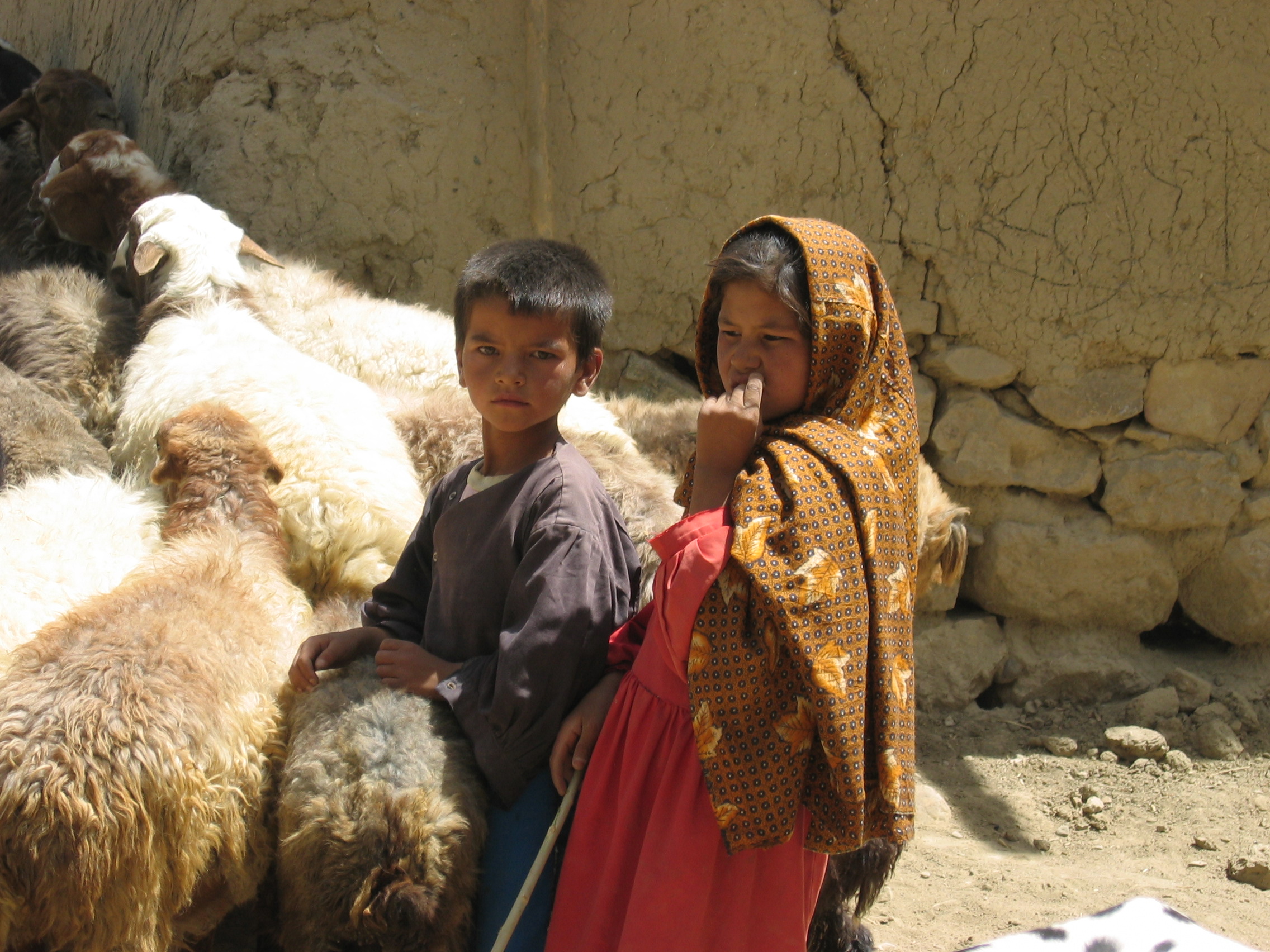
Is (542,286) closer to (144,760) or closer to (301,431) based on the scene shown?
(144,760)

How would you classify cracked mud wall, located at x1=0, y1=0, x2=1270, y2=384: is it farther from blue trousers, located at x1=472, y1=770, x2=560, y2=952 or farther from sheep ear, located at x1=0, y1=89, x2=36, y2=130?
blue trousers, located at x1=472, y1=770, x2=560, y2=952

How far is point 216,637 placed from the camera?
2.15 meters

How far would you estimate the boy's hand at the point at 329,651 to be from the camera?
209 centimetres

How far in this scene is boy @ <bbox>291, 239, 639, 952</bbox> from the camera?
1.86m

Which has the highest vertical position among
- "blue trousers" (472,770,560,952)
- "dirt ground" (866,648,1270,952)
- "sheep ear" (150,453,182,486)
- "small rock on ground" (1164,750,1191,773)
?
"sheep ear" (150,453,182,486)

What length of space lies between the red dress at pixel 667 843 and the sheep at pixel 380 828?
20cm

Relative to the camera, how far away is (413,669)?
1984mm

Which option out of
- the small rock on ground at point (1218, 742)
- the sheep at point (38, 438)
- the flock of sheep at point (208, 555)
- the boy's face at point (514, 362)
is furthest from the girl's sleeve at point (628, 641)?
the small rock on ground at point (1218, 742)

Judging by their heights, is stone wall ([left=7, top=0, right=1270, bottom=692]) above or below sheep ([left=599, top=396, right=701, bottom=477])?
above

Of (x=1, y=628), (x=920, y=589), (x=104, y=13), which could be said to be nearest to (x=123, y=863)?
(x=1, y=628)

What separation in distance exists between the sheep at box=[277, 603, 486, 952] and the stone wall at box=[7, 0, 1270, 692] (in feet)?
9.98

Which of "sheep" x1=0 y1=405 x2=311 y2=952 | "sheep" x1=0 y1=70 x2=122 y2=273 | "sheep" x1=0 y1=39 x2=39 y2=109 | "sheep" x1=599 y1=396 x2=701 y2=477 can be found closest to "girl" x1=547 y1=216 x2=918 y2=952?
"sheep" x1=0 y1=405 x2=311 y2=952

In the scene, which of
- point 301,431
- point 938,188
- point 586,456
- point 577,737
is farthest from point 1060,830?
point 301,431

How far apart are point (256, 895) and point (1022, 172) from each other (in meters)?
3.72
